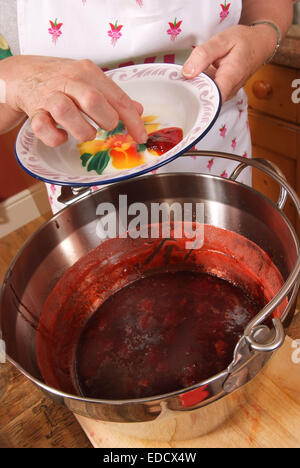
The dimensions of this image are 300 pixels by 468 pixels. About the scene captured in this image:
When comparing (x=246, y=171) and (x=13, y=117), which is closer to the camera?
(x=13, y=117)

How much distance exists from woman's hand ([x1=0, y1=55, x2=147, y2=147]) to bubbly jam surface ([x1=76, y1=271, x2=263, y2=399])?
0.20 metres

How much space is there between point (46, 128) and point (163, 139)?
144mm

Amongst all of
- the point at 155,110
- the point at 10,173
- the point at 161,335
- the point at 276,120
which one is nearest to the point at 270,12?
the point at 155,110

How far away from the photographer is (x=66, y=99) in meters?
0.43

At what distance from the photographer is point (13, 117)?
1.86ft

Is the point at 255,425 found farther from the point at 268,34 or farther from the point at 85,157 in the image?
the point at 268,34

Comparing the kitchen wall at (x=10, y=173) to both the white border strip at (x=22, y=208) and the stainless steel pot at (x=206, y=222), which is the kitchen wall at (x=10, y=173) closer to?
the white border strip at (x=22, y=208)

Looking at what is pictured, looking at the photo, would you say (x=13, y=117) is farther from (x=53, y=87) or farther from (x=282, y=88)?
(x=282, y=88)

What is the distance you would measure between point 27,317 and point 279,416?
0.96 ft

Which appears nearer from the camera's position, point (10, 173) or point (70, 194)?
point (70, 194)

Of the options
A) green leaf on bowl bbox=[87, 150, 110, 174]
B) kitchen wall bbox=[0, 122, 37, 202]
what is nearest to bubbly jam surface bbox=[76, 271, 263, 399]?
green leaf on bowl bbox=[87, 150, 110, 174]

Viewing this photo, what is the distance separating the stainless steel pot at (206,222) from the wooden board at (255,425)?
0.06 metres

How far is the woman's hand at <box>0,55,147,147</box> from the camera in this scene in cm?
43

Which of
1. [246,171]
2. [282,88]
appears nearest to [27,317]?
[246,171]
